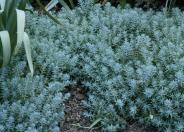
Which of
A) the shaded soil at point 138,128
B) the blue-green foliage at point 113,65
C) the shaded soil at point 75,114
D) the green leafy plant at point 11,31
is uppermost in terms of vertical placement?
the green leafy plant at point 11,31

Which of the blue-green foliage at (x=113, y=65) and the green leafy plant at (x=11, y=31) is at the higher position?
the green leafy plant at (x=11, y=31)

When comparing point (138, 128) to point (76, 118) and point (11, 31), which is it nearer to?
point (76, 118)

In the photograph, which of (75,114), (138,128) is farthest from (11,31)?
(138,128)

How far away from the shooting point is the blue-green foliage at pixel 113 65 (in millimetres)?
3000

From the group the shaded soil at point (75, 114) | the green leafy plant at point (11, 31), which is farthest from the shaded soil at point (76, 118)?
the green leafy plant at point (11, 31)

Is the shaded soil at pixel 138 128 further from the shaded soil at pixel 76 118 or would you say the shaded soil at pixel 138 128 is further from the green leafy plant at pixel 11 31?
the green leafy plant at pixel 11 31

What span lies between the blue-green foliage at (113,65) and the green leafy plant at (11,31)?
0.15m

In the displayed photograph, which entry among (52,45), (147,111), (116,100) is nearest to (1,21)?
(52,45)

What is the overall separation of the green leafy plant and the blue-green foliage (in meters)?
0.15

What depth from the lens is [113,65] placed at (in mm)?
3238

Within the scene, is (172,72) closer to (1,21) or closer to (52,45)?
(52,45)

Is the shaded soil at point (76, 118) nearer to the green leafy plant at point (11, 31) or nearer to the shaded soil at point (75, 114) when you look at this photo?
the shaded soil at point (75, 114)

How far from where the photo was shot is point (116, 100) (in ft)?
10.1

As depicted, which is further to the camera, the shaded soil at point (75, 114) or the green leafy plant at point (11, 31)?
the shaded soil at point (75, 114)
